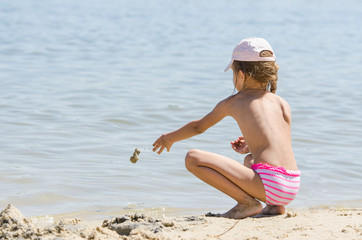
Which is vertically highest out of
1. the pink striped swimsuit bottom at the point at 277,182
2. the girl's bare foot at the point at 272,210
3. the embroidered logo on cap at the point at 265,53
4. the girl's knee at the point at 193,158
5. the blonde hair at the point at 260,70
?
the embroidered logo on cap at the point at 265,53

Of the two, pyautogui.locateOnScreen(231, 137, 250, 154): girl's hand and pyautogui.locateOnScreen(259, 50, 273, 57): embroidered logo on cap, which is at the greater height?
pyautogui.locateOnScreen(259, 50, 273, 57): embroidered logo on cap

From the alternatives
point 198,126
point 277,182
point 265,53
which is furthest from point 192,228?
point 265,53

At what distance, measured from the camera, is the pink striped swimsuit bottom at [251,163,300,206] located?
141 inches

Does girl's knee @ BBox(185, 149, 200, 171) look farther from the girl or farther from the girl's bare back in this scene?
the girl's bare back

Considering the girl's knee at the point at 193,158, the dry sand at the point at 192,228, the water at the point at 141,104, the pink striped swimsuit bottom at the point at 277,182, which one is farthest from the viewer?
the water at the point at 141,104

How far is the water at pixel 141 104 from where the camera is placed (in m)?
4.97

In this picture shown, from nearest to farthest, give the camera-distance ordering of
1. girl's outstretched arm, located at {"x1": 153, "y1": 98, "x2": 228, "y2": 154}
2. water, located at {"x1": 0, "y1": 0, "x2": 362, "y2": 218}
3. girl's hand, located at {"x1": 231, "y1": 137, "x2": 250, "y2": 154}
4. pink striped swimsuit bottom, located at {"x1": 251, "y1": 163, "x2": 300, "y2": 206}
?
pink striped swimsuit bottom, located at {"x1": 251, "y1": 163, "x2": 300, "y2": 206} < girl's outstretched arm, located at {"x1": 153, "y1": 98, "x2": 228, "y2": 154} < girl's hand, located at {"x1": 231, "y1": 137, "x2": 250, "y2": 154} < water, located at {"x1": 0, "y1": 0, "x2": 362, "y2": 218}

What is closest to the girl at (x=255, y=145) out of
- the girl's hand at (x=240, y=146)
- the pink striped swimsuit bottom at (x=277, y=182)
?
the pink striped swimsuit bottom at (x=277, y=182)

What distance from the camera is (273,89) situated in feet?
12.8

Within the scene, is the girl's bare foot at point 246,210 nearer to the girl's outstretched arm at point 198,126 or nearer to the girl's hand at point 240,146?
the girl's hand at point 240,146

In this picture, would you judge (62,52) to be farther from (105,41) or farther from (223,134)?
(223,134)

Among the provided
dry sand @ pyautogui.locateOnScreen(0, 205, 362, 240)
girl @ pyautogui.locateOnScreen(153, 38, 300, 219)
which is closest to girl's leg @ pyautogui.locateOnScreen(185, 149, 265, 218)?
girl @ pyautogui.locateOnScreen(153, 38, 300, 219)

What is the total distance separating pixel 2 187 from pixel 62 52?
810cm

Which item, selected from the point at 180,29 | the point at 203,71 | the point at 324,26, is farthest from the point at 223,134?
the point at 324,26
